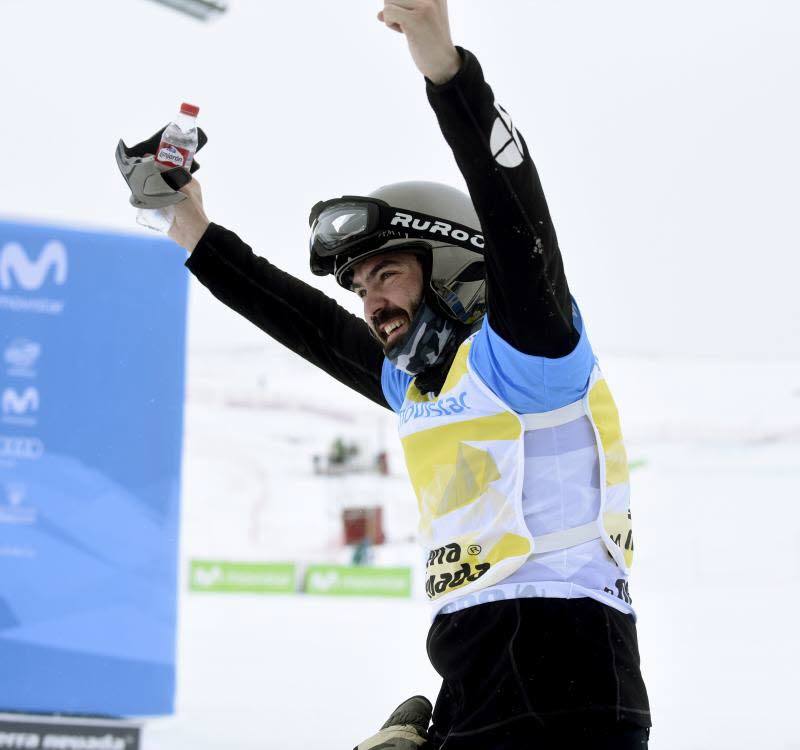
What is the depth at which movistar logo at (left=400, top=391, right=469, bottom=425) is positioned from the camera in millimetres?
1317

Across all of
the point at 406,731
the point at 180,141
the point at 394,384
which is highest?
the point at 180,141

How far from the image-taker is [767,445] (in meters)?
9.07

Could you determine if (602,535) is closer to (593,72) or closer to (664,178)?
(593,72)

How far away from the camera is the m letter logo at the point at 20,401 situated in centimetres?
325

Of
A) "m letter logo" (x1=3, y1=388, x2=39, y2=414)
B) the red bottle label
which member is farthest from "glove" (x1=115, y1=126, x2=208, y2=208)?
"m letter logo" (x1=3, y1=388, x2=39, y2=414)

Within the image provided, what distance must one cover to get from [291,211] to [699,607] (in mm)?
3519

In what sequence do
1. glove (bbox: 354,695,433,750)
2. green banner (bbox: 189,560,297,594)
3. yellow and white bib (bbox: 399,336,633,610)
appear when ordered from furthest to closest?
green banner (bbox: 189,560,297,594), glove (bbox: 354,695,433,750), yellow and white bib (bbox: 399,336,633,610)

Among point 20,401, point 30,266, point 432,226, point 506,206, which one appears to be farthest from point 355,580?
point 506,206

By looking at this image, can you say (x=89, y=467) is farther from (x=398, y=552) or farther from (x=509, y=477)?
(x=398, y=552)

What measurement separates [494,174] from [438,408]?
39cm

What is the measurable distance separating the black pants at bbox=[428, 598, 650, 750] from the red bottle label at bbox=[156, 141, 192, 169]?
102 centimetres

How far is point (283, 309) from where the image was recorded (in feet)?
5.98

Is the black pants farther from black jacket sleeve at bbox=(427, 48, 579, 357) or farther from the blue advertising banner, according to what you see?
the blue advertising banner

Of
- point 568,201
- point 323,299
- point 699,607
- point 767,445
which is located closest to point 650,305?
point 568,201
